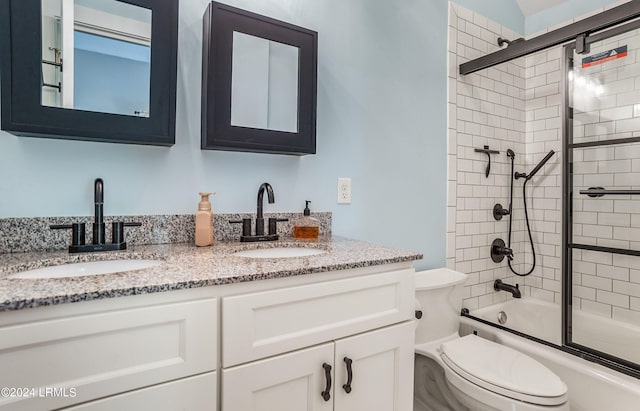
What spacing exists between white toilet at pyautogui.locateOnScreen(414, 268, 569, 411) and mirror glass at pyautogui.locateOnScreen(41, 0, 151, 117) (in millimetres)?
1481

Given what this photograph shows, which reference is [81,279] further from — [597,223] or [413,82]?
[597,223]

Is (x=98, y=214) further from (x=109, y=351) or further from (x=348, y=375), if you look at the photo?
Answer: (x=348, y=375)

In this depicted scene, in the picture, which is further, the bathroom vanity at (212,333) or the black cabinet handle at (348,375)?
the black cabinet handle at (348,375)

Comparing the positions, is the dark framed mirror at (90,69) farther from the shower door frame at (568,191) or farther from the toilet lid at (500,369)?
the shower door frame at (568,191)


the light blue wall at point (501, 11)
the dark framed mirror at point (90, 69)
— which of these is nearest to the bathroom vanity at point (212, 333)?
the dark framed mirror at point (90, 69)

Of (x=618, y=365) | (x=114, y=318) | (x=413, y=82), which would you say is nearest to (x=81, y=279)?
(x=114, y=318)

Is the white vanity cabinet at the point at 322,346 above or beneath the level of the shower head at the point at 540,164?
beneath

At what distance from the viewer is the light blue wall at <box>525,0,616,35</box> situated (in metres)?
2.28

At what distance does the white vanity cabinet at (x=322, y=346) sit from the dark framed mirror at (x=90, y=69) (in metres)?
0.75

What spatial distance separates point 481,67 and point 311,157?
4.21ft

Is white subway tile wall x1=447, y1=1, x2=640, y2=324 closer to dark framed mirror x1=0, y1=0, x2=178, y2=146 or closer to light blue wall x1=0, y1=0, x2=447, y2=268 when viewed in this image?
light blue wall x1=0, y1=0, x2=447, y2=268

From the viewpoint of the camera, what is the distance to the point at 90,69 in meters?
1.17

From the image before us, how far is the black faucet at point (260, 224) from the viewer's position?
1421mm

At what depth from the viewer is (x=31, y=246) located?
111 cm
